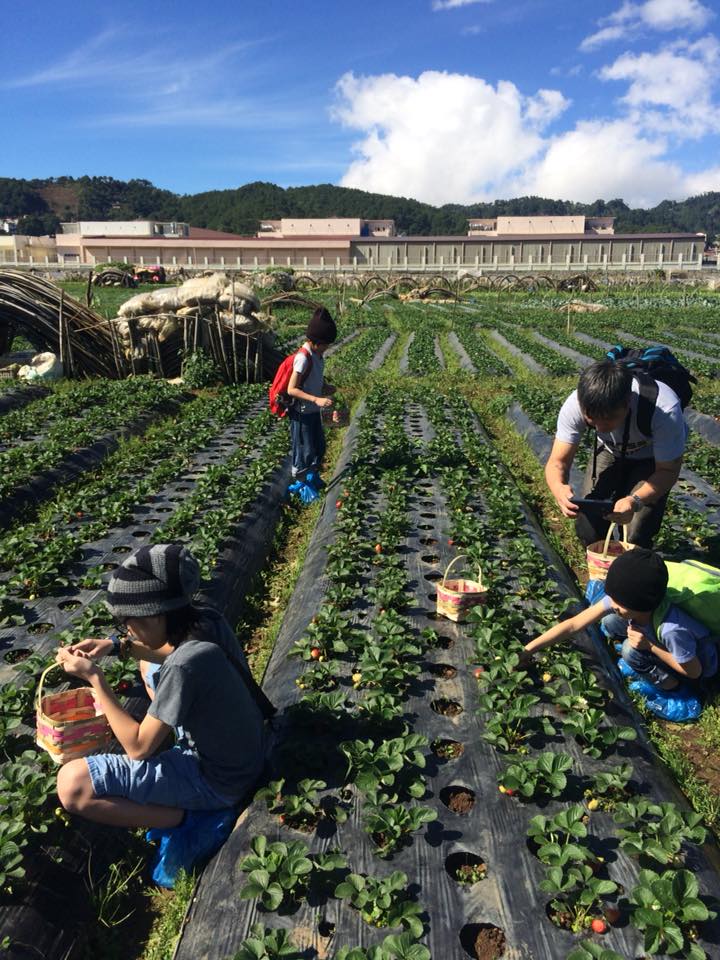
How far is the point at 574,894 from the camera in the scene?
8.06ft

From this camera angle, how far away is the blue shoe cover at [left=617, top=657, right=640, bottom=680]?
407 cm

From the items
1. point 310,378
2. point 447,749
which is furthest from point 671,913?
point 310,378

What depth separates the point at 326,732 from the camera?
3396 millimetres

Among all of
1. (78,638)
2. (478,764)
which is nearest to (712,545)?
(478,764)

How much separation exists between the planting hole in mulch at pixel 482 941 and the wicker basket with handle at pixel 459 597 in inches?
79.7

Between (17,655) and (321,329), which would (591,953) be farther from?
(321,329)

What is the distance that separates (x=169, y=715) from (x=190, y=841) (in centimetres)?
68

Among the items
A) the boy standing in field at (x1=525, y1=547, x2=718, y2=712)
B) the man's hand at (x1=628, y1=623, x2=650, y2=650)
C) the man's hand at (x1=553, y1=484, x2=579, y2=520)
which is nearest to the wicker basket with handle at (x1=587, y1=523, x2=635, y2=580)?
the man's hand at (x1=553, y1=484, x2=579, y2=520)

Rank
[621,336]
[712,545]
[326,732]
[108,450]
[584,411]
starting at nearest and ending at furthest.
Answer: [326,732] → [584,411] → [712,545] → [108,450] → [621,336]

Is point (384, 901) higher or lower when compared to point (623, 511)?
lower

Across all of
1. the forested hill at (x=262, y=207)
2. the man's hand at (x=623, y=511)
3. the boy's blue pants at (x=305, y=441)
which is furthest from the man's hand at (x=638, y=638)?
the forested hill at (x=262, y=207)

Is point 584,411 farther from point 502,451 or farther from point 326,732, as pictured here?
point 502,451

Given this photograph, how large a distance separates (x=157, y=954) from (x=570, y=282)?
52.9 m

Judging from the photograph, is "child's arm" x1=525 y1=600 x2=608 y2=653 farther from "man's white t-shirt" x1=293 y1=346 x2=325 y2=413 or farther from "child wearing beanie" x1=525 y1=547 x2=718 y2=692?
"man's white t-shirt" x1=293 y1=346 x2=325 y2=413
